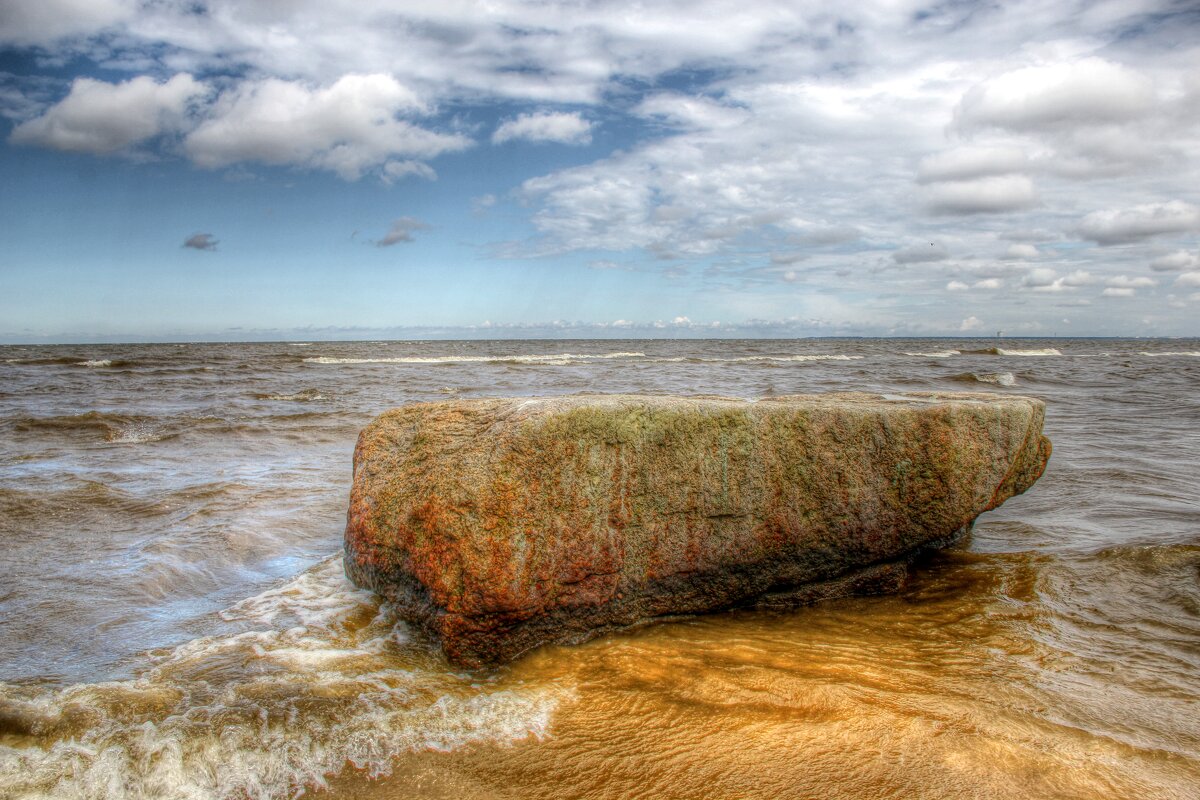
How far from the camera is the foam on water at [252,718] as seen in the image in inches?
90.9

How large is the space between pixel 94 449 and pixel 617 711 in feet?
26.4

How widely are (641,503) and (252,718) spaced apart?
180 centimetres

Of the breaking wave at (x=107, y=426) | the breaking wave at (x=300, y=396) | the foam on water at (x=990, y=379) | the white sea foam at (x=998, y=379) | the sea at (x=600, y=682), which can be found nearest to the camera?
the sea at (x=600, y=682)

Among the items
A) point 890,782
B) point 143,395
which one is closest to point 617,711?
point 890,782

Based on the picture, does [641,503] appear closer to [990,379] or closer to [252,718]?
[252,718]

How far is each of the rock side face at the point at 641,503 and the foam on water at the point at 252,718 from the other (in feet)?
1.05

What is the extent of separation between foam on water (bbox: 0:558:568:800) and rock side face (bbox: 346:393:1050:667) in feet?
1.05

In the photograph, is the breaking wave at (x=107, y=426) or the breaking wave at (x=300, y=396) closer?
the breaking wave at (x=107, y=426)

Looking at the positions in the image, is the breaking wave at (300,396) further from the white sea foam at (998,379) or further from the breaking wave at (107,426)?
the white sea foam at (998,379)

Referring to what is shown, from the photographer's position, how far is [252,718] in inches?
102

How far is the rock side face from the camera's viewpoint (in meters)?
3.08

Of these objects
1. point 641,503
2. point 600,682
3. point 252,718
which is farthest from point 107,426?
point 600,682

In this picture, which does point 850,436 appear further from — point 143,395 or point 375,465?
point 143,395

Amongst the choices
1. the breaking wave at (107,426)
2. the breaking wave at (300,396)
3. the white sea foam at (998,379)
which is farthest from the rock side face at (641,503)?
the white sea foam at (998,379)
